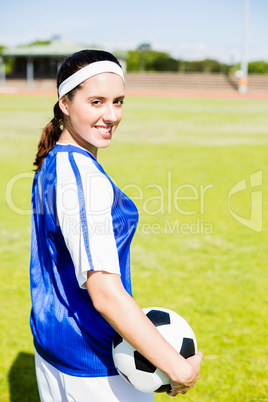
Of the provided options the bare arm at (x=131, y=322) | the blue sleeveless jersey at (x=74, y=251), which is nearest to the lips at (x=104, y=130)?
the blue sleeveless jersey at (x=74, y=251)

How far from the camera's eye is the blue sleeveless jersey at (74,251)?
1.38 meters

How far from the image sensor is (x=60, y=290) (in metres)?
1.58

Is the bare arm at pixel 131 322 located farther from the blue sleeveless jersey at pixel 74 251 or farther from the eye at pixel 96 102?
the eye at pixel 96 102

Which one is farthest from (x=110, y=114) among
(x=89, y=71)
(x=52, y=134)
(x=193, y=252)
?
(x=193, y=252)

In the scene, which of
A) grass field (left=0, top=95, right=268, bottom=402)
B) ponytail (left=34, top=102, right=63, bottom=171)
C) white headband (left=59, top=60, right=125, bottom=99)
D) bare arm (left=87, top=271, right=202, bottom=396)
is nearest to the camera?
bare arm (left=87, top=271, right=202, bottom=396)

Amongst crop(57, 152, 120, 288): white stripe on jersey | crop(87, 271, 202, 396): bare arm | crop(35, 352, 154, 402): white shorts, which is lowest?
crop(35, 352, 154, 402): white shorts

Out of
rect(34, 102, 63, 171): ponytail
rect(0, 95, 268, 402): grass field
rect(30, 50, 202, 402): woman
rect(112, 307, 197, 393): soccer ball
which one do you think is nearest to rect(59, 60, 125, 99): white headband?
rect(30, 50, 202, 402): woman

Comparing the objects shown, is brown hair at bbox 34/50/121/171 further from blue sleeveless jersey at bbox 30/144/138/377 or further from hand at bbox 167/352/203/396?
hand at bbox 167/352/203/396

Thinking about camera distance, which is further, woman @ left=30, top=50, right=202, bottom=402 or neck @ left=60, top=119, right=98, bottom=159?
neck @ left=60, top=119, right=98, bottom=159

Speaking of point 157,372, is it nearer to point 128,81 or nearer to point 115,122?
point 115,122

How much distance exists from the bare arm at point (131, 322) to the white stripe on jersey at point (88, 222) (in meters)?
0.04

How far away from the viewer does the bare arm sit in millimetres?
1331

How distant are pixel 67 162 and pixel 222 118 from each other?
69.4ft

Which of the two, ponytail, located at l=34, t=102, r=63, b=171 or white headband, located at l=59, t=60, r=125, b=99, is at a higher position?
white headband, located at l=59, t=60, r=125, b=99
